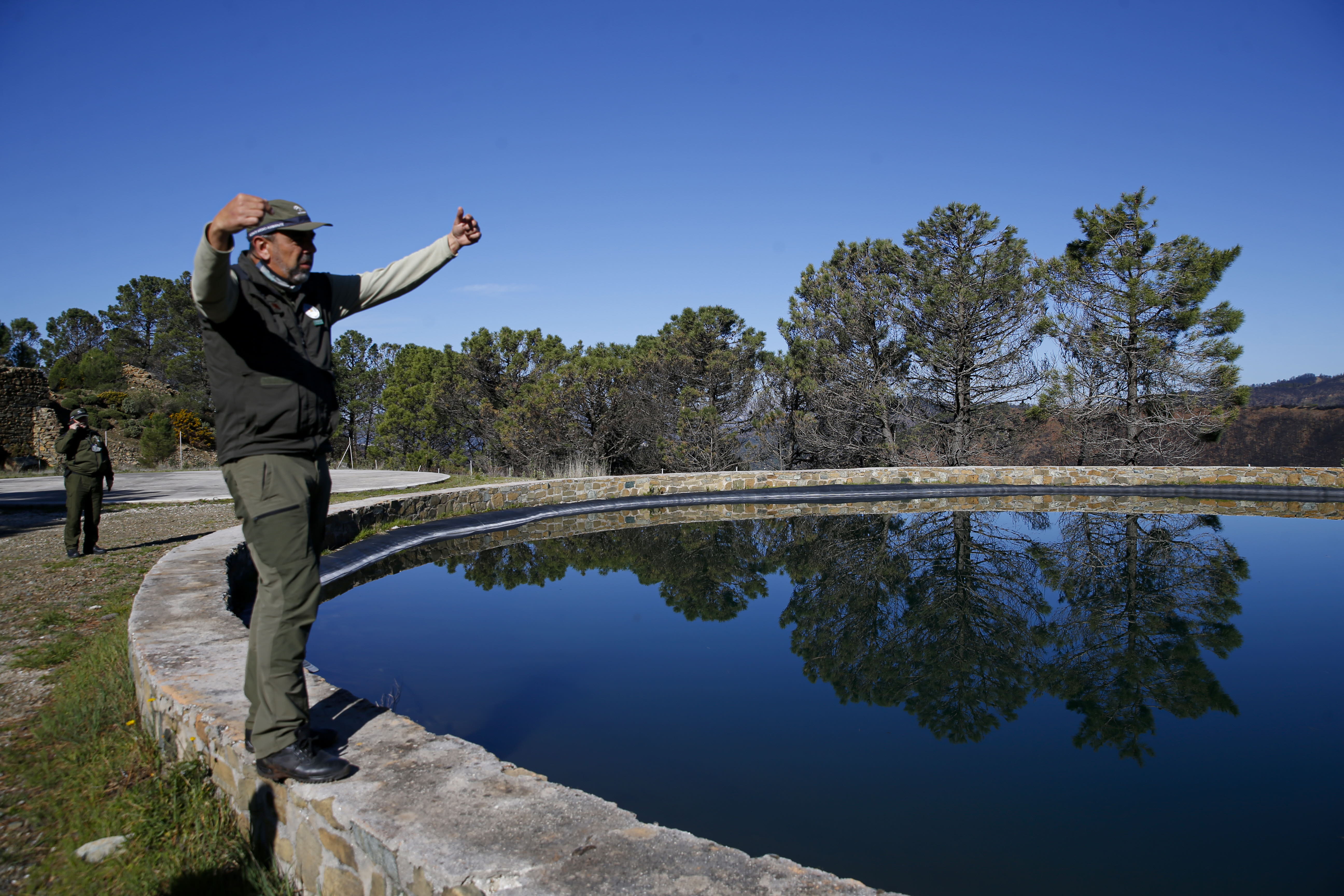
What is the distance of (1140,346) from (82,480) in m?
20.0

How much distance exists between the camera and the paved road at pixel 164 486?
1114cm

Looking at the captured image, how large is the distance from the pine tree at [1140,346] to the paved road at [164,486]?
15.3 meters

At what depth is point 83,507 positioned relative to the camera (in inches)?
258

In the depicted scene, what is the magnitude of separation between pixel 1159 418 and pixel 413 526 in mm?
17678

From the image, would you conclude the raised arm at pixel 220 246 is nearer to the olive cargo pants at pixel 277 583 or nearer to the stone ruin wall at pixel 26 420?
the olive cargo pants at pixel 277 583

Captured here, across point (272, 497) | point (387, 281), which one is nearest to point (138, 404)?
point (387, 281)

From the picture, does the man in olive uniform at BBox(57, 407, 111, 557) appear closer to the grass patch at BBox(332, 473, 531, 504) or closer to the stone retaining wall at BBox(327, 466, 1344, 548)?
the grass patch at BBox(332, 473, 531, 504)

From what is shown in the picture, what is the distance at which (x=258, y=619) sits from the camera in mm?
2064

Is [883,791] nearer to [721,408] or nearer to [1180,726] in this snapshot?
[1180,726]

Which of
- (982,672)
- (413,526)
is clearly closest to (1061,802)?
(982,672)

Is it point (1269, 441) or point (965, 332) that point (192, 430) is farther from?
point (1269, 441)

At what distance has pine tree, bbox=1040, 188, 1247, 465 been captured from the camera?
17047 millimetres

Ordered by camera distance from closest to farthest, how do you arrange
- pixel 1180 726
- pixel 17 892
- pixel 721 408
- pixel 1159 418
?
pixel 17 892
pixel 1180 726
pixel 1159 418
pixel 721 408

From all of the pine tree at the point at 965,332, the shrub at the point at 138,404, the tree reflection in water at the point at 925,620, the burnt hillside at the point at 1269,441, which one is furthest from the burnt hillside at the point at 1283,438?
the shrub at the point at 138,404
